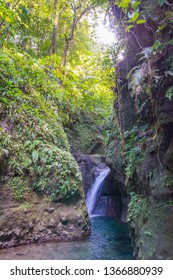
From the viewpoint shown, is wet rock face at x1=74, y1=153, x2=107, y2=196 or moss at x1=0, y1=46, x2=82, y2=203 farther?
wet rock face at x1=74, y1=153, x2=107, y2=196

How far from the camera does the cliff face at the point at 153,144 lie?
2.92 m

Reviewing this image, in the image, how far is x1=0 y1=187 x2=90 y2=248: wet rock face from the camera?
454 centimetres

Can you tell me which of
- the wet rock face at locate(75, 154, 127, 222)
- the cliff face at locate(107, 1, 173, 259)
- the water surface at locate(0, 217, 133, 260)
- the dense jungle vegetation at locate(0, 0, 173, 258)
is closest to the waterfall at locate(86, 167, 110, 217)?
the wet rock face at locate(75, 154, 127, 222)

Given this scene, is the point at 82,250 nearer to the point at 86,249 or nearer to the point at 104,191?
the point at 86,249

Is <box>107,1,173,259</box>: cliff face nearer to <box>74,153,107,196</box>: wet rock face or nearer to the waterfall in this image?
the waterfall

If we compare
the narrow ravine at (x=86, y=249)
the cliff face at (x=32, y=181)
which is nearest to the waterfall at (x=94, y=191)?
the narrow ravine at (x=86, y=249)

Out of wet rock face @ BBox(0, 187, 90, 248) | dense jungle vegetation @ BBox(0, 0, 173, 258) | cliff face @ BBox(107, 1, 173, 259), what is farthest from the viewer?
wet rock face @ BBox(0, 187, 90, 248)

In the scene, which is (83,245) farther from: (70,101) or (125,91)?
(70,101)

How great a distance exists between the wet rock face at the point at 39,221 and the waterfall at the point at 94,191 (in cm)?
329

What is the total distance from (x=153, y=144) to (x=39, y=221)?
115 inches

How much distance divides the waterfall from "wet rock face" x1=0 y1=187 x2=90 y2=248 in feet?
10.8

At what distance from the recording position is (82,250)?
4.55 metres

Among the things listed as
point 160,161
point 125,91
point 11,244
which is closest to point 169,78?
point 160,161

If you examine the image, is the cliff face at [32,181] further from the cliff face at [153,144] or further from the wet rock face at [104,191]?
the wet rock face at [104,191]
